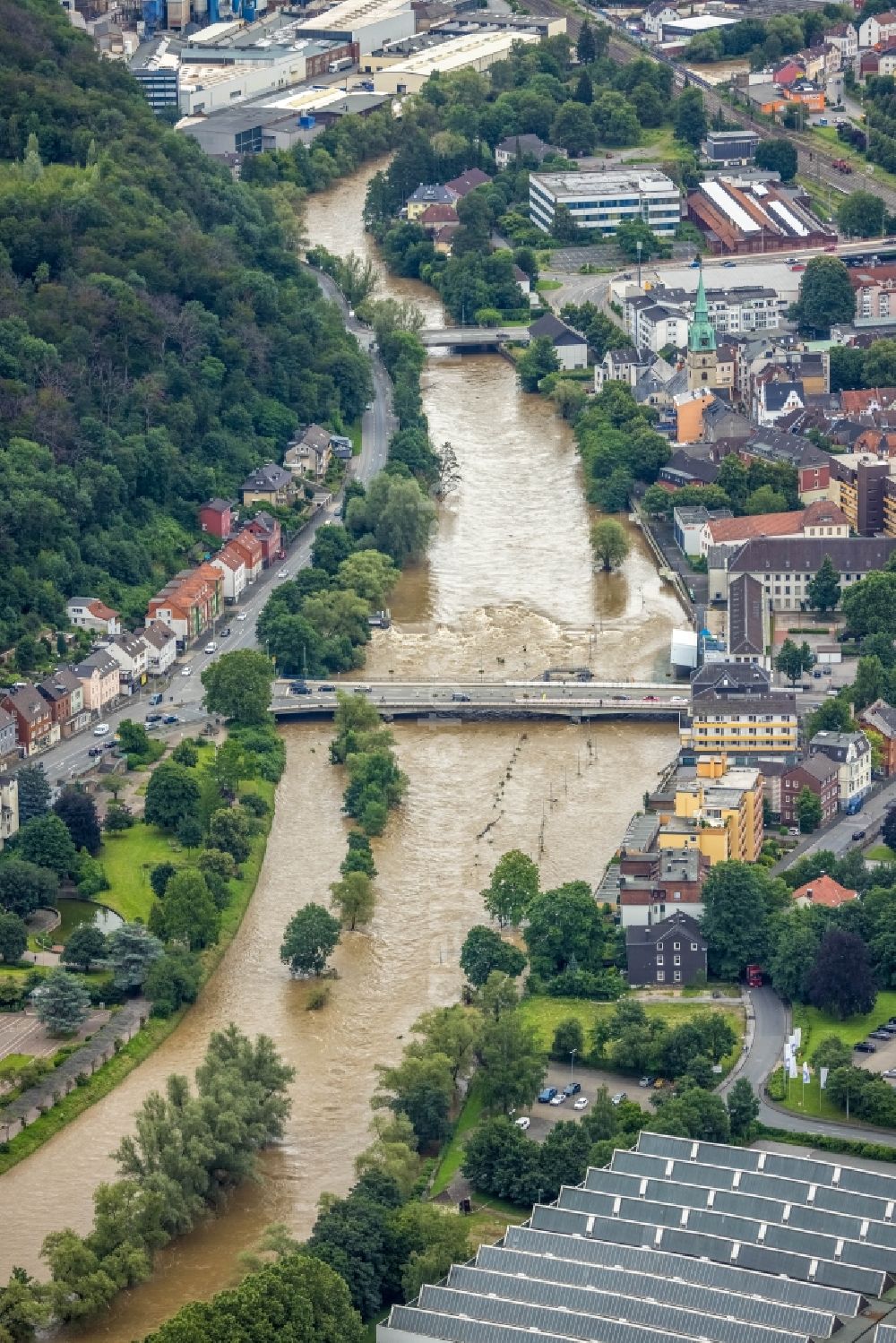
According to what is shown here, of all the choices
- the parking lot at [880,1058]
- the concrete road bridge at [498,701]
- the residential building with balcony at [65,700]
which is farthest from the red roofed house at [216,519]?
the parking lot at [880,1058]

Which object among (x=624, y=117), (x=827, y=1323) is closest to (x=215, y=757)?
(x=827, y=1323)

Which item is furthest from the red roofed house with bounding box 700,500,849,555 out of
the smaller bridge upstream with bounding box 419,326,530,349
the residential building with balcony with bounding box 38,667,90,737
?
the smaller bridge upstream with bounding box 419,326,530,349

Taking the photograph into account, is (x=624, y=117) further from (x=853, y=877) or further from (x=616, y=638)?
(x=853, y=877)

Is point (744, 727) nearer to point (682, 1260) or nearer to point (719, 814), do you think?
point (719, 814)

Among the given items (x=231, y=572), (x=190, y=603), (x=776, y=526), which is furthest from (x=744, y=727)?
(x=231, y=572)

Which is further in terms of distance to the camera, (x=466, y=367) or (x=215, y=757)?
(x=466, y=367)
